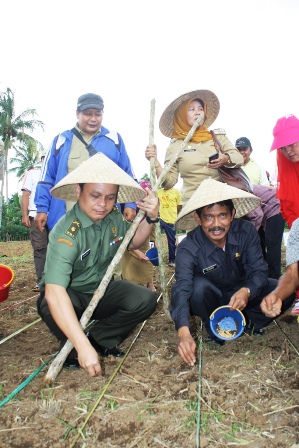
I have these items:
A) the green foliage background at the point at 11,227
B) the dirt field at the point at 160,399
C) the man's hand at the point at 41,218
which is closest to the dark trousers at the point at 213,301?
the dirt field at the point at 160,399

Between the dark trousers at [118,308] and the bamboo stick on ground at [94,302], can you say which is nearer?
the bamboo stick on ground at [94,302]

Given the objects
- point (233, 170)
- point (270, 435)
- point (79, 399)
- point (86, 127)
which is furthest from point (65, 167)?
point (270, 435)

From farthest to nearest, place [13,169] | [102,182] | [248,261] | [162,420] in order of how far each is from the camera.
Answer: [13,169]
[248,261]
[102,182]
[162,420]

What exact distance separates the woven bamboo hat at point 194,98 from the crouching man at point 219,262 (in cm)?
96

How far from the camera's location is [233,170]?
10.2 feet

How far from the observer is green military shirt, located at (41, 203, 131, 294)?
2.16m

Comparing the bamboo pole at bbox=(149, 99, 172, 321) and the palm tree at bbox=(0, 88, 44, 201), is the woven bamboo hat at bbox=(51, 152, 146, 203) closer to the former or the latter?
the bamboo pole at bbox=(149, 99, 172, 321)

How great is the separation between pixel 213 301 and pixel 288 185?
1.11m

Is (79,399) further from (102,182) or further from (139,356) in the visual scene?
(102,182)

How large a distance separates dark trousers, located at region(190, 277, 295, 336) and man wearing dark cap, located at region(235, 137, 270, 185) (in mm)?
2134

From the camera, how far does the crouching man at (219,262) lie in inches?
99.3

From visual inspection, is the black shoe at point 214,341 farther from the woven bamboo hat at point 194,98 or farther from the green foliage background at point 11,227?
the green foliage background at point 11,227

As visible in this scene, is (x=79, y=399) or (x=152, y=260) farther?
(x=152, y=260)

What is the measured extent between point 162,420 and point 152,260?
2275 millimetres
